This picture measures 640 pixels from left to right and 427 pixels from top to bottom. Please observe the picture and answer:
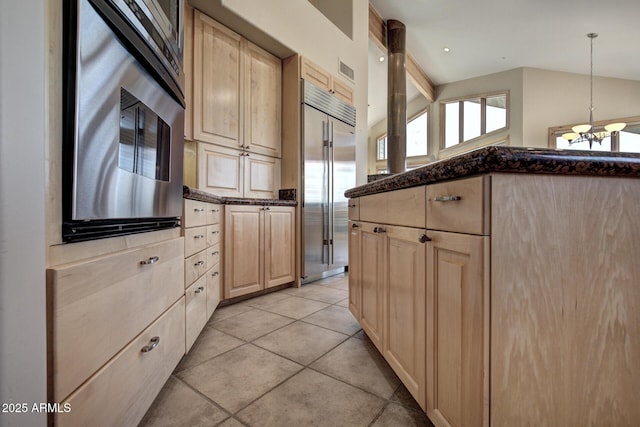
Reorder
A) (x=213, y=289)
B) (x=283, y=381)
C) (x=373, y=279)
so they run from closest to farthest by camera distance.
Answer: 1. (x=283, y=381)
2. (x=373, y=279)
3. (x=213, y=289)

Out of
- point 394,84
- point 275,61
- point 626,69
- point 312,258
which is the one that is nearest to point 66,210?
point 312,258

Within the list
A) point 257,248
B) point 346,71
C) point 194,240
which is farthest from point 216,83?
point 346,71

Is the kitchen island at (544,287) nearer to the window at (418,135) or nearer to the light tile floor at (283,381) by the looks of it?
the light tile floor at (283,381)

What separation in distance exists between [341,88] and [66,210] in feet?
10.8

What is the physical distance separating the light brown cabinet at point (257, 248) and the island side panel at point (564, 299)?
6.38ft

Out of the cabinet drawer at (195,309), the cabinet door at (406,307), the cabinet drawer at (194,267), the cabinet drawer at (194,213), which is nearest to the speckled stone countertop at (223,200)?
the cabinet drawer at (194,213)

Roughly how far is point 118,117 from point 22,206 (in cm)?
40

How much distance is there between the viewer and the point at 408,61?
21.9ft

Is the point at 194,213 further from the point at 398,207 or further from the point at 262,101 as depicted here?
the point at 262,101

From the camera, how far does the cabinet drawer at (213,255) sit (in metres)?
1.83

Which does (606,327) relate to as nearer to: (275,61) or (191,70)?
(191,70)

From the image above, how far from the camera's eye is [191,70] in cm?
223

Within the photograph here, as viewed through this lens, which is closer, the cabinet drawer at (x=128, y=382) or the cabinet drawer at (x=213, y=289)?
the cabinet drawer at (x=128, y=382)

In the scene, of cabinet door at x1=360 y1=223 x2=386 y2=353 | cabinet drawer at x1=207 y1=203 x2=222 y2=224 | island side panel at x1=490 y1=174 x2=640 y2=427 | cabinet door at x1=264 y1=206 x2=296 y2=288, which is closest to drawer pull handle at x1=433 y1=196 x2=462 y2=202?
island side panel at x1=490 y1=174 x2=640 y2=427
